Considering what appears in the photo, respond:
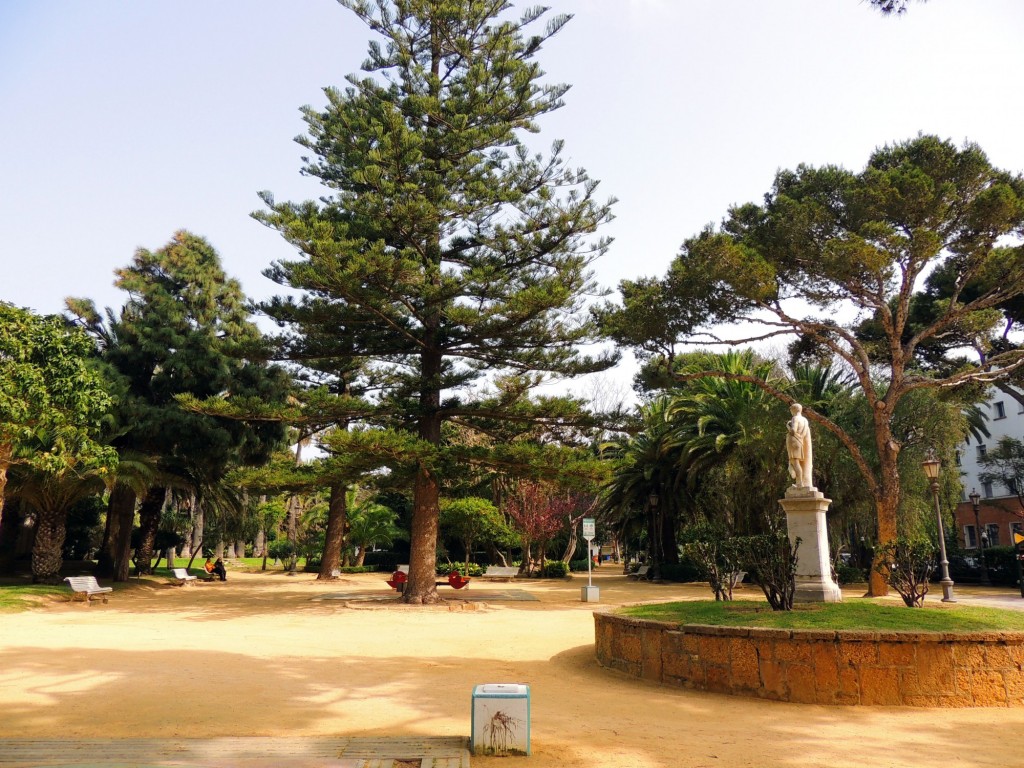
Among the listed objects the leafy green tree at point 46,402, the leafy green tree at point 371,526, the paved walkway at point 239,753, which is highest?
the leafy green tree at point 46,402

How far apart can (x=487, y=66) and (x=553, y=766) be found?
18.3 meters

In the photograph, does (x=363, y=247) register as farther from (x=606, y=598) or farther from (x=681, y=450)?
(x=681, y=450)

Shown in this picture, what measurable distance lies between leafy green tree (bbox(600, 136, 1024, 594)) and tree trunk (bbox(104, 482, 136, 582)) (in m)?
15.9

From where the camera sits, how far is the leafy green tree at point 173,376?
2103 cm

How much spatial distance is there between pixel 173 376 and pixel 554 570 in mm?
17819

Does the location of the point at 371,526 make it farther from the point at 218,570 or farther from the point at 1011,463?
the point at 1011,463

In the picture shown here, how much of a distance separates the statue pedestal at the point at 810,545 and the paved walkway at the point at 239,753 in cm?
693

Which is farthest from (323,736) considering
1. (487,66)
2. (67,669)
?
(487,66)

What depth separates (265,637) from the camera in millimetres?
11781

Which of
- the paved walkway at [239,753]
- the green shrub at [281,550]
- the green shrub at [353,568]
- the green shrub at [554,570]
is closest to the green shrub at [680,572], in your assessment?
the green shrub at [554,570]

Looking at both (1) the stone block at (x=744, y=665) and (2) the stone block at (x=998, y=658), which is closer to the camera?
(2) the stone block at (x=998, y=658)

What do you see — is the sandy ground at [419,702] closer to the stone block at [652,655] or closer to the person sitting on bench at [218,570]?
the stone block at [652,655]

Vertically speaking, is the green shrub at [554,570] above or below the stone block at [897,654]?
below

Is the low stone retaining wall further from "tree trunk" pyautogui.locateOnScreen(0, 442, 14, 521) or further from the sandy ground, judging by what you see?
"tree trunk" pyautogui.locateOnScreen(0, 442, 14, 521)
